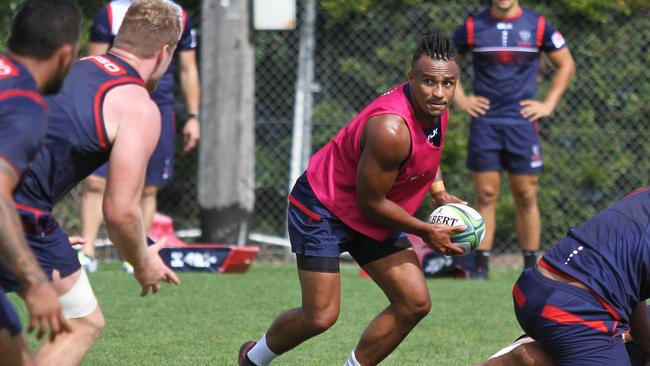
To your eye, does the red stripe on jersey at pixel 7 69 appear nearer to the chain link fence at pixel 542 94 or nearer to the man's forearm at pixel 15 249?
the man's forearm at pixel 15 249

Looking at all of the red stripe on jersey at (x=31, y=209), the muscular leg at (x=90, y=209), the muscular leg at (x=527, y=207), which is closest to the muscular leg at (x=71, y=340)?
the red stripe on jersey at (x=31, y=209)

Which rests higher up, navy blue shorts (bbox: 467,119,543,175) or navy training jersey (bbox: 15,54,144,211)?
navy training jersey (bbox: 15,54,144,211)

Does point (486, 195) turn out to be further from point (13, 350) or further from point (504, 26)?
point (13, 350)

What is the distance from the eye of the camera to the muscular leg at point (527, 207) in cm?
914

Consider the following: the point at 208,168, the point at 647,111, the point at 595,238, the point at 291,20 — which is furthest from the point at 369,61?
the point at 595,238

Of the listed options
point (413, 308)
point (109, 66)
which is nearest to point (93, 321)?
point (109, 66)

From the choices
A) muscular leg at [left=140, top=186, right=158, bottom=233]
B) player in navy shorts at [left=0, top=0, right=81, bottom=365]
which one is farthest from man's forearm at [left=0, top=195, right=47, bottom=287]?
muscular leg at [left=140, top=186, right=158, bottom=233]

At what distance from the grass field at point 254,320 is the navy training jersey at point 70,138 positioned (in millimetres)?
1724

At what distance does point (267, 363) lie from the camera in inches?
218

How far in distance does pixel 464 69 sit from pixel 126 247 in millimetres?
7258

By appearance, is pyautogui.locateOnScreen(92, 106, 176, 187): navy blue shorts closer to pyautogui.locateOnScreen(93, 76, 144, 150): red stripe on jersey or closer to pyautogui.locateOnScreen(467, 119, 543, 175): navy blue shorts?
pyautogui.locateOnScreen(467, 119, 543, 175): navy blue shorts

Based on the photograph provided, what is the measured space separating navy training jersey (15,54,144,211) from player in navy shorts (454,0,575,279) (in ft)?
17.3

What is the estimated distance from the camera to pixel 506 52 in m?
9.15

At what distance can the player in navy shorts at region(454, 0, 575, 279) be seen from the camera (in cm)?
913
